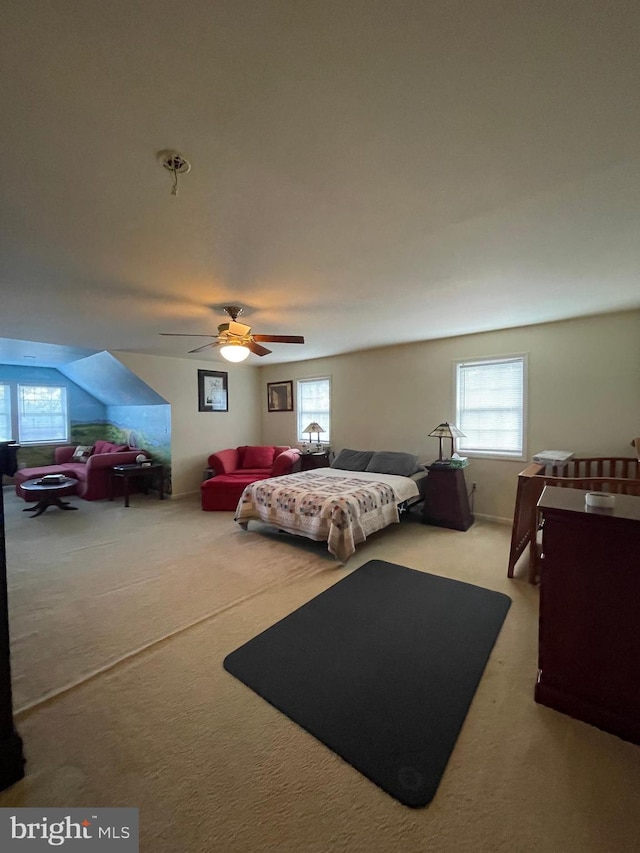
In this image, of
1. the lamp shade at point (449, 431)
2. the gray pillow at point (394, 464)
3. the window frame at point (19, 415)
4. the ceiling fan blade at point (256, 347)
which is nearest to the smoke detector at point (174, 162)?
the ceiling fan blade at point (256, 347)

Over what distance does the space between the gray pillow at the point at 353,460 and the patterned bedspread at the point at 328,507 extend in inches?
26.4

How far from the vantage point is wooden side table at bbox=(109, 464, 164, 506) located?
5.47m

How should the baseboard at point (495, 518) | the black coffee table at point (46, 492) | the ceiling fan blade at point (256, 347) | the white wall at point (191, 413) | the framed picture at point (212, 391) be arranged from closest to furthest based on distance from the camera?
1. the ceiling fan blade at point (256, 347)
2. the baseboard at point (495, 518)
3. the black coffee table at point (46, 492)
4. the white wall at point (191, 413)
5. the framed picture at point (212, 391)

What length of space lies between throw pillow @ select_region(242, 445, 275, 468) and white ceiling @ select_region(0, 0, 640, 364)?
147 inches

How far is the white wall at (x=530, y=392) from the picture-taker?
3.59 meters

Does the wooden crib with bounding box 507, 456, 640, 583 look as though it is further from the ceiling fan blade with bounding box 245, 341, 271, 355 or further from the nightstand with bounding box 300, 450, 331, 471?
the nightstand with bounding box 300, 450, 331, 471

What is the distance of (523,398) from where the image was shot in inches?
162

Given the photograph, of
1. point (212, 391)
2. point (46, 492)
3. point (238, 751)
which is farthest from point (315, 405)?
point (238, 751)

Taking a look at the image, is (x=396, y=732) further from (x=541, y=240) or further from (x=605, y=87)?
(x=541, y=240)

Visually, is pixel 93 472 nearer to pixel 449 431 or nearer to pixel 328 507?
pixel 328 507

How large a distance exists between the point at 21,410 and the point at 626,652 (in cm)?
908

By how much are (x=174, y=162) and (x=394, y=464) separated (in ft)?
13.0

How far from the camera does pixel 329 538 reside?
3.23 meters

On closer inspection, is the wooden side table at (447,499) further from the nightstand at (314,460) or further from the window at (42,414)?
the window at (42,414)
